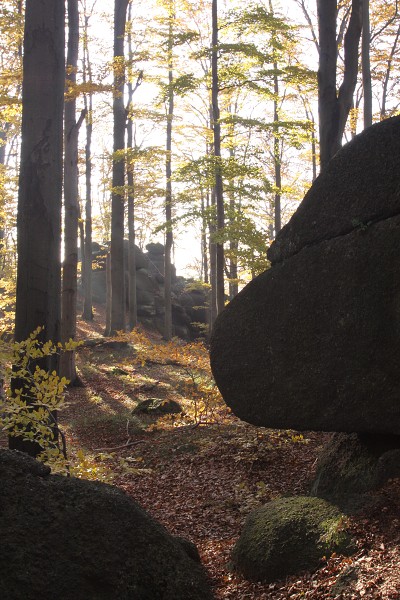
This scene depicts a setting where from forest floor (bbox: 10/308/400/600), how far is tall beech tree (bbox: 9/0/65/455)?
1571 millimetres

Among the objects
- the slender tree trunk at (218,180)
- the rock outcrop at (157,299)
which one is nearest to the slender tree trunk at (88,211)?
the rock outcrop at (157,299)

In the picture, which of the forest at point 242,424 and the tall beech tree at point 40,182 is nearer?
the forest at point 242,424

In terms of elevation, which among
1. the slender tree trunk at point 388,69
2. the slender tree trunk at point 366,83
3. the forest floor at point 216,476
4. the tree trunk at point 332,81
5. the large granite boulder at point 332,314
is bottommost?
the forest floor at point 216,476

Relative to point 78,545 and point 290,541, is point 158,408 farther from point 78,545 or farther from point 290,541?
point 78,545

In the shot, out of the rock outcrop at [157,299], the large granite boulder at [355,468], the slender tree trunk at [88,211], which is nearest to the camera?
the large granite boulder at [355,468]

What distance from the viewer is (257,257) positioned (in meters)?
14.9

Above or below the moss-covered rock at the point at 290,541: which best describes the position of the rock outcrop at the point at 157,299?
above

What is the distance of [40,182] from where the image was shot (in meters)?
6.15

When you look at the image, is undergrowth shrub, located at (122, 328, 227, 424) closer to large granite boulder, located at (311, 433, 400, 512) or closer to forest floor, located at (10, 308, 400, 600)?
forest floor, located at (10, 308, 400, 600)

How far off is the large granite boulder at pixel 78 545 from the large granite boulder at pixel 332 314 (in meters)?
2.23

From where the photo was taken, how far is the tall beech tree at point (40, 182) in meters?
6.05

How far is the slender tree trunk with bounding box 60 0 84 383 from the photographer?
518 inches

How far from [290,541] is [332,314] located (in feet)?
6.59

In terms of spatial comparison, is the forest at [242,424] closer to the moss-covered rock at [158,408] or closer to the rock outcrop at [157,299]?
the moss-covered rock at [158,408]
